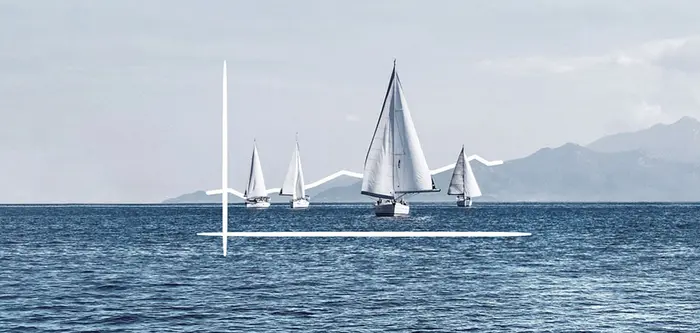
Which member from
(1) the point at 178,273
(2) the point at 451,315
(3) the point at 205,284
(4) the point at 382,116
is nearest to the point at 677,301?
(2) the point at 451,315

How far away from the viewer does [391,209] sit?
472 feet

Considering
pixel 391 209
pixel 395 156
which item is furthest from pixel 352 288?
pixel 391 209

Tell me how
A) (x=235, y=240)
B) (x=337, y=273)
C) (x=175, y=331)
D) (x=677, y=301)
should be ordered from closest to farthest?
1. (x=175, y=331)
2. (x=677, y=301)
3. (x=337, y=273)
4. (x=235, y=240)

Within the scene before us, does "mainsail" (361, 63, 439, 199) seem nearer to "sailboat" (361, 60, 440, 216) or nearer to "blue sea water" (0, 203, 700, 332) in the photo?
"sailboat" (361, 60, 440, 216)

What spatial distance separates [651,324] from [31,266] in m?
48.0

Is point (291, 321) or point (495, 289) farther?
point (495, 289)

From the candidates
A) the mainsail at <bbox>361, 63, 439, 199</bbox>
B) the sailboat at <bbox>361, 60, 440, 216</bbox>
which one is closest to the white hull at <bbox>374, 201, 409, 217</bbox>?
the sailboat at <bbox>361, 60, 440, 216</bbox>

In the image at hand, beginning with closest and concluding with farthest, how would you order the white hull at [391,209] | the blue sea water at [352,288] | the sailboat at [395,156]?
the blue sea water at [352,288] → the sailboat at [395,156] → the white hull at [391,209]

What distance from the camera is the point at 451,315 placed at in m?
43.8

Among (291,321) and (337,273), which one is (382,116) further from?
(291,321)

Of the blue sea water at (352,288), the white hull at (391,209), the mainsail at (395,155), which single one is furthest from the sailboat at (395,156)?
the blue sea water at (352,288)

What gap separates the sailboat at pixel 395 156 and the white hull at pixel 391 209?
548 centimetres

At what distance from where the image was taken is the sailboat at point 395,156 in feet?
427

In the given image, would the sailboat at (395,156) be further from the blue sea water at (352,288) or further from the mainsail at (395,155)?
the blue sea water at (352,288)
